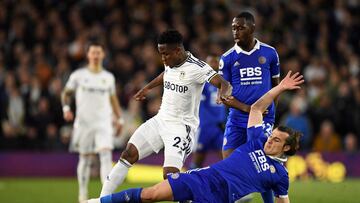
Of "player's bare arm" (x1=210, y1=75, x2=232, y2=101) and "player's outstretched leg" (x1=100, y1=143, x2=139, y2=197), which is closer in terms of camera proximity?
"player's bare arm" (x1=210, y1=75, x2=232, y2=101)

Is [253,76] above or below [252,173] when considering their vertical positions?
above

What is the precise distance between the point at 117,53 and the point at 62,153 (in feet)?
11.0

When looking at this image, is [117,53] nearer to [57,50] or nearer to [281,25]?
[57,50]

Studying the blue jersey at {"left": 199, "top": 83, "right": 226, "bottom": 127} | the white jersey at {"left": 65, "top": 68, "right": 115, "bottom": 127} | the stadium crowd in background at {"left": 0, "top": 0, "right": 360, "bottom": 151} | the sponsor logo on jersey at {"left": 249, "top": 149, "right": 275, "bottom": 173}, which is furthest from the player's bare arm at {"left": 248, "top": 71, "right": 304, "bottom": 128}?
the stadium crowd in background at {"left": 0, "top": 0, "right": 360, "bottom": 151}

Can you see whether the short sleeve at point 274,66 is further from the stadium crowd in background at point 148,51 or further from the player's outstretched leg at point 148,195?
the stadium crowd in background at point 148,51

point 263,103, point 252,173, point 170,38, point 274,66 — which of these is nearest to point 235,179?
point 252,173

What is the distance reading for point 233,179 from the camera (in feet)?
29.9

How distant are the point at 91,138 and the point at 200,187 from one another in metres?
5.37

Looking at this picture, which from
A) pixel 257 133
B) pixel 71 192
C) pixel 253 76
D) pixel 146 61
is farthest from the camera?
pixel 146 61

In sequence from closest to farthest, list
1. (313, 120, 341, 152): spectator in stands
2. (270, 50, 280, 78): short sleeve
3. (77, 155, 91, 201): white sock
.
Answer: (270, 50, 280, 78): short sleeve < (77, 155, 91, 201): white sock < (313, 120, 341, 152): spectator in stands

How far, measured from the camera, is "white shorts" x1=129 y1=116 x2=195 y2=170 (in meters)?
10.3

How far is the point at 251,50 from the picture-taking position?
10.9 m

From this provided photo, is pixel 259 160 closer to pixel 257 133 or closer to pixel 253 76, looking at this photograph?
pixel 257 133

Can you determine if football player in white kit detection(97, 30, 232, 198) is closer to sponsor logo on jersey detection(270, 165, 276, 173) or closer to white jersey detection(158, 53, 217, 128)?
white jersey detection(158, 53, 217, 128)
